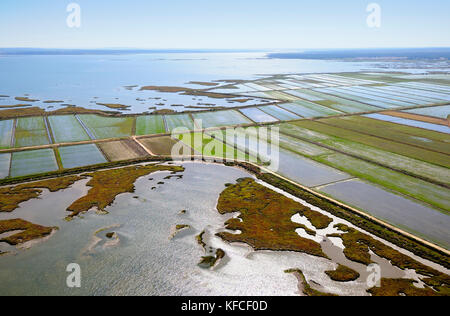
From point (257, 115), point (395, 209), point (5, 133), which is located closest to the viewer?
point (395, 209)

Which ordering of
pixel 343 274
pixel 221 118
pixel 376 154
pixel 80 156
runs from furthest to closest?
pixel 221 118 < pixel 376 154 < pixel 80 156 < pixel 343 274

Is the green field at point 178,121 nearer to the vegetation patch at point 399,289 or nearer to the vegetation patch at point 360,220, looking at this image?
the vegetation patch at point 360,220

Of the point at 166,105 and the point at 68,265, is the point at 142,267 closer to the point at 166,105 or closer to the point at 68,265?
the point at 68,265

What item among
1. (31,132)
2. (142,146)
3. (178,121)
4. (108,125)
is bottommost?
(142,146)

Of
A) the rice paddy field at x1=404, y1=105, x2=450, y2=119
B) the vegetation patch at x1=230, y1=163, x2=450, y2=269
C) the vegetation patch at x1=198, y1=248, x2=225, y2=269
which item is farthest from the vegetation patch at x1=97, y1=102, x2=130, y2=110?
the rice paddy field at x1=404, y1=105, x2=450, y2=119

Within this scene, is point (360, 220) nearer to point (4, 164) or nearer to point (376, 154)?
point (376, 154)

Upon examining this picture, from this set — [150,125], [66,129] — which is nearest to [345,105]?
[150,125]

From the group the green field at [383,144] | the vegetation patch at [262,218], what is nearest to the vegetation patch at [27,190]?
the vegetation patch at [262,218]
